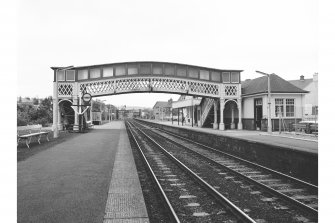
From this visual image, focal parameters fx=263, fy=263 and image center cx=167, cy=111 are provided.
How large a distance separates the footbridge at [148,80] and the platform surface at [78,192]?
2200 centimetres

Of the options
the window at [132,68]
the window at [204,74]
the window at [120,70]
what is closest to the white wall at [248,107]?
the window at [204,74]

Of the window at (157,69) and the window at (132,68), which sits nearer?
the window at (132,68)

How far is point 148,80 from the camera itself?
107 ft

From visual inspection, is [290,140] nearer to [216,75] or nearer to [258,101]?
[258,101]

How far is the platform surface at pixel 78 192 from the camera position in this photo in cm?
481

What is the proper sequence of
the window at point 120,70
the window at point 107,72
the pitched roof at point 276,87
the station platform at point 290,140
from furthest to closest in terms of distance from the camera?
the window at point 120,70 → the window at point 107,72 → the pitched roof at point 276,87 → the station platform at point 290,140

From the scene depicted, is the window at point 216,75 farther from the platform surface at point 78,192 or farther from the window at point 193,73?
the platform surface at point 78,192

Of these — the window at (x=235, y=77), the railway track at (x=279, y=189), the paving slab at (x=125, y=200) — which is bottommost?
the railway track at (x=279, y=189)

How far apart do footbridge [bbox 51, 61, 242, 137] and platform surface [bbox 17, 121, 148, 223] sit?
2200cm

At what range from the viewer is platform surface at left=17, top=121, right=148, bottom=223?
481 centimetres

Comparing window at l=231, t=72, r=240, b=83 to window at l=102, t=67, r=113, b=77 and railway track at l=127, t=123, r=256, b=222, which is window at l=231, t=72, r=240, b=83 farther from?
railway track at l=127, t=123, r=256, b=222

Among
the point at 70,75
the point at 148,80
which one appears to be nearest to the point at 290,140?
the point at 148,80

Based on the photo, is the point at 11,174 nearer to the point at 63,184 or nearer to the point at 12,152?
the point at 12,152

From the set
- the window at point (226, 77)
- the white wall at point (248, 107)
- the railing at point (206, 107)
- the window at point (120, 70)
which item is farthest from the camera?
the railing at point (206, 107)
